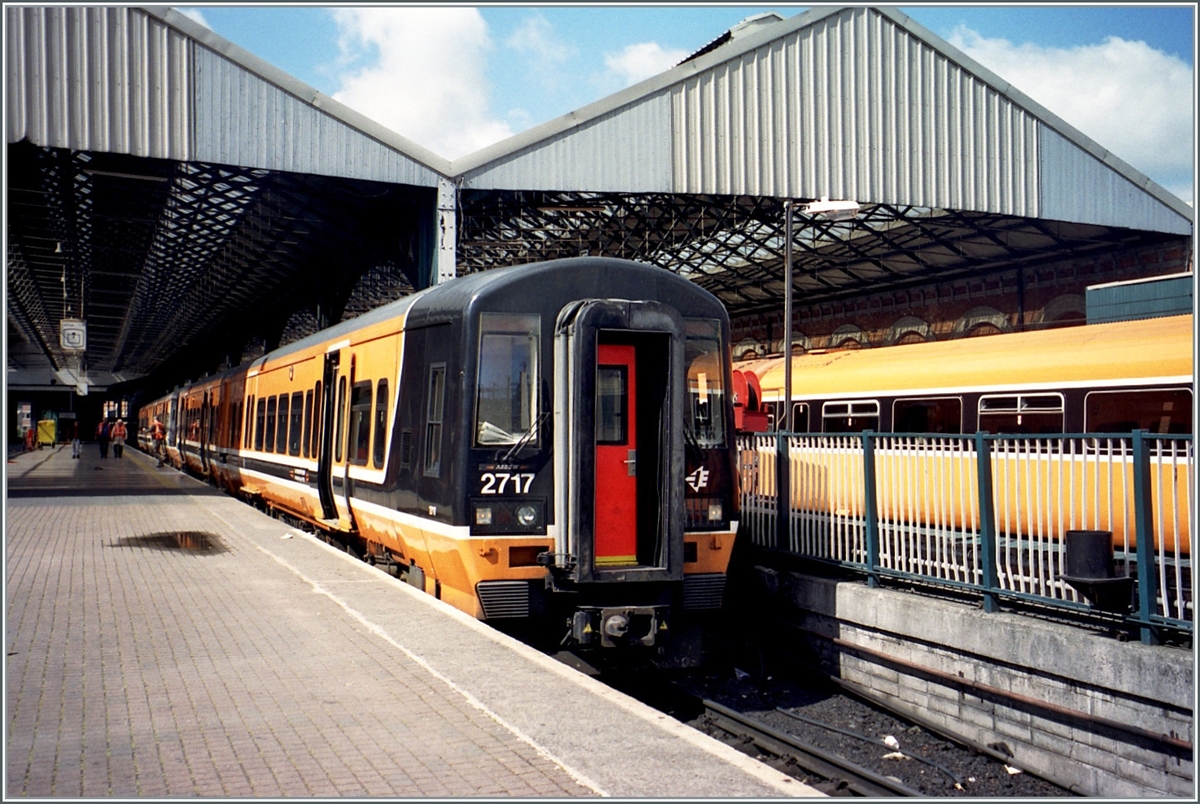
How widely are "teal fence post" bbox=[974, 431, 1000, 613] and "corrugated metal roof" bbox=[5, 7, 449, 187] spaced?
12.6 m

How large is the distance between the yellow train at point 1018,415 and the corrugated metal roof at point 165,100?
26.9 ft

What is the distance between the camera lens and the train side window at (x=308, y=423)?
14.5 meters

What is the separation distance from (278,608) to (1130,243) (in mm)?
23211

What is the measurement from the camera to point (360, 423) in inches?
458

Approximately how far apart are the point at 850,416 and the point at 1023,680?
8.27 meters

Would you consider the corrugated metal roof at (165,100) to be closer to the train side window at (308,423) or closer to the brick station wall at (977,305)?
the train side window at (308,423)

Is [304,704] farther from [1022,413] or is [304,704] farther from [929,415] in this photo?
[929,415]

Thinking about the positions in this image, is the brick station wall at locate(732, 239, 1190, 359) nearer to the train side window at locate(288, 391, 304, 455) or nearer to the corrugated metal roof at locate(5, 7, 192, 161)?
the train side window at locate(288, 391, 304, 455)

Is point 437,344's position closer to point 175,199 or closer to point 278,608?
point 278,608

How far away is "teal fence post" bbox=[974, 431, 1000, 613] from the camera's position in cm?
845

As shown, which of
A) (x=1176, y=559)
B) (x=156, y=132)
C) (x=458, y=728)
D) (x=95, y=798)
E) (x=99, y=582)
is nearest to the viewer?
(x=95, y=798)

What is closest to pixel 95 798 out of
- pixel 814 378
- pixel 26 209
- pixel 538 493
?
pixel 538 493

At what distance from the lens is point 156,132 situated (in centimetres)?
1659

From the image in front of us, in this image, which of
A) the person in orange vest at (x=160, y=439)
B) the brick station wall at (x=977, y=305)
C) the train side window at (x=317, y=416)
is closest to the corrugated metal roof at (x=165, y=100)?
the train side window at (x=317, y=416)
